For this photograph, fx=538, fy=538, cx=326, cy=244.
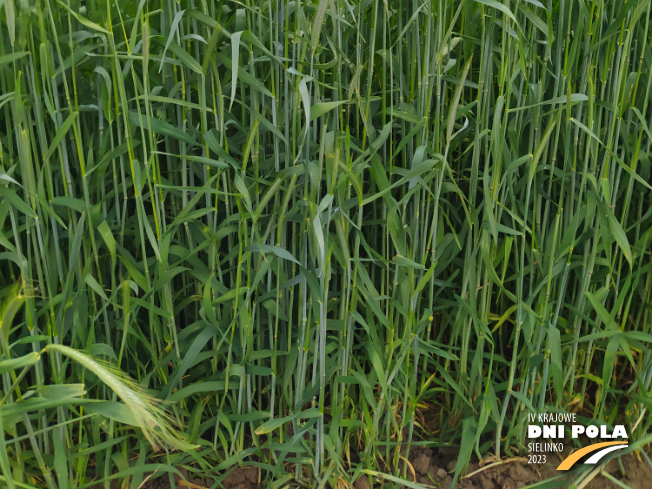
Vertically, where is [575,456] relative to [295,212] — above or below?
below

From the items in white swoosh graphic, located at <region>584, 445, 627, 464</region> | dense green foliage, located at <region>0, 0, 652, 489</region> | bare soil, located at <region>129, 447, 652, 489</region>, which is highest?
dense green foliage, located at <region>0, 0, 652, 489</region>

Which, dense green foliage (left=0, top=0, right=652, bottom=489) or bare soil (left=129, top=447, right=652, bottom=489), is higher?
dense green foliage (left=0, top=0, right=652, bottom=489)

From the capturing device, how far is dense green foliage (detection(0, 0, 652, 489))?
920mm

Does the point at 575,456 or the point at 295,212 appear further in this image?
the point at 575,456

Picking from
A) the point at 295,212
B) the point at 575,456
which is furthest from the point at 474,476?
the point at 295,212

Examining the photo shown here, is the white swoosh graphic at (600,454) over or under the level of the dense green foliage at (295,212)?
under

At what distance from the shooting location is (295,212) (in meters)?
0.96

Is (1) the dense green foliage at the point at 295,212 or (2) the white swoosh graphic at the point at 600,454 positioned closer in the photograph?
(1) the dense green foliage at the point at 295,212

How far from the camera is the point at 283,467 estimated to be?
42.6 inches

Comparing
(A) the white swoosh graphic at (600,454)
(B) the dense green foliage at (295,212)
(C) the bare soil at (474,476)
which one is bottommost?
(C) the bare soil at (474,476)

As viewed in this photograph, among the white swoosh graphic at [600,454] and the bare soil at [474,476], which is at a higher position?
the white swoosh graphic at [600,454]

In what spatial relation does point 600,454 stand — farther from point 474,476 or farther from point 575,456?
point 474,476

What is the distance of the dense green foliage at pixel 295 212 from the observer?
0.92 meters

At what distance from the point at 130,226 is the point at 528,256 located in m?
0.82
